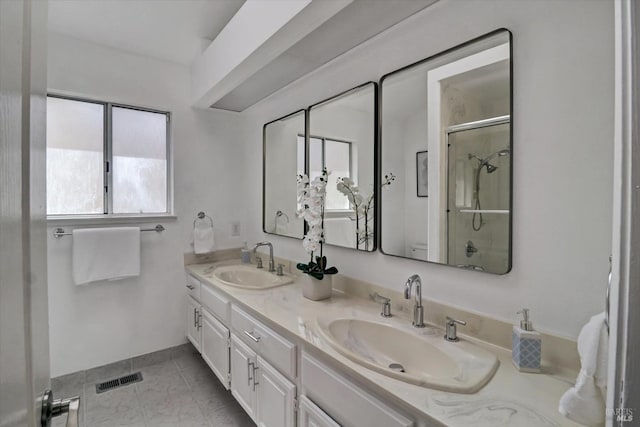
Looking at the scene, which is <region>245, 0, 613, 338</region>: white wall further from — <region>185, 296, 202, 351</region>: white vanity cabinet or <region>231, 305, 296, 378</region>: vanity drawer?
<region>185, 296, 202, 351</region>: white vanity cabinet

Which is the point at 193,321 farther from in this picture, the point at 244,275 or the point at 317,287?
the point at 317,287

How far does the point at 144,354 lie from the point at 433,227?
2.49 meters

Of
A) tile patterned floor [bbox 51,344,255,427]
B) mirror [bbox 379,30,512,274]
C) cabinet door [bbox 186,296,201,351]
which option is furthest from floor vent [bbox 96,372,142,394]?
mirror [bbox 379,30,512,274]

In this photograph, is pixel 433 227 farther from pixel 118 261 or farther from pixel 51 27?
pixel 51 27

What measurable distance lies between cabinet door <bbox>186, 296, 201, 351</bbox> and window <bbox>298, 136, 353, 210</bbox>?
1388mm

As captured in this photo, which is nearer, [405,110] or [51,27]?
[405,110]

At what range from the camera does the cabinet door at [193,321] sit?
2.40 m

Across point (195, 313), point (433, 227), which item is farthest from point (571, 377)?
point (195, 313)

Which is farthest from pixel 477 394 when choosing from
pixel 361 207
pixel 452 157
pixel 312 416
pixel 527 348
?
pixel 361 207

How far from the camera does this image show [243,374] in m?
1.71

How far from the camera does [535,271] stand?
41.9 inches

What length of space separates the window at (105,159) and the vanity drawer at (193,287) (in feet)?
2.05

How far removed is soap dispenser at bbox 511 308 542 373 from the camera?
0.97 metres

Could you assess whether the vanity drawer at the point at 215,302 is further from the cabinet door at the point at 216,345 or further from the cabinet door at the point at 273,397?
the cabinet door at the point at 273,397
